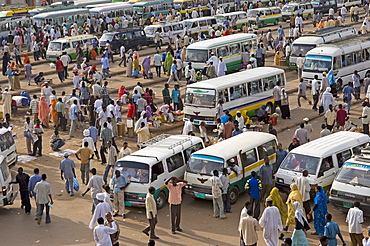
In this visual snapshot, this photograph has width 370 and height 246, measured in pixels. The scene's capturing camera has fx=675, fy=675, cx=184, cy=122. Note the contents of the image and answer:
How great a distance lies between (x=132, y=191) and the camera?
Answer: 17.8m

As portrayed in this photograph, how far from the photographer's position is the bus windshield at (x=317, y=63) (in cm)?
3097

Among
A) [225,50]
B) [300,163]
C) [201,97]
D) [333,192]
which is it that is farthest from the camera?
[225,50]

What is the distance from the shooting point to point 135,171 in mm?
18000

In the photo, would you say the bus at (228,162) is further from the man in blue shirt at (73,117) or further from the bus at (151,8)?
the bus at (151,8)

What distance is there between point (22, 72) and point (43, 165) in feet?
53.6

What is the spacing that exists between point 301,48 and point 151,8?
26.4 meters

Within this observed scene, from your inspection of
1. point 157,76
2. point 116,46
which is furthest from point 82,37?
point 157,76

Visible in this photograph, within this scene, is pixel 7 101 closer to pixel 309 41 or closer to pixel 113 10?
pixel 309 41

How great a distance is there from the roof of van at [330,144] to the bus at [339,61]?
1164cm

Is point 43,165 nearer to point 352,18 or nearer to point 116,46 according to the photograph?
point 116,46

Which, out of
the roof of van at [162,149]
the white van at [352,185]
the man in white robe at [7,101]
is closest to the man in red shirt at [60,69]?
the man in white robe at [7,101]

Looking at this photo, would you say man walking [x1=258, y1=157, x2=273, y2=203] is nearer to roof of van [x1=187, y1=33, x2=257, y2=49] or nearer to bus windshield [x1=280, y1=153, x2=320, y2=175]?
bus windshield [x1=280, y1=153, x2=320, y2=175]

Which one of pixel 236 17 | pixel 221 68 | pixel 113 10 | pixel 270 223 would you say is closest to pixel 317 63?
pixel 221 68

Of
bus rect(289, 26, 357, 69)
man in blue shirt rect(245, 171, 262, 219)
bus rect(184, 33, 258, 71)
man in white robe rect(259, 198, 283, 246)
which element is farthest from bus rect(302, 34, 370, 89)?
man in white robe rect(259, 198, 283, 246)
